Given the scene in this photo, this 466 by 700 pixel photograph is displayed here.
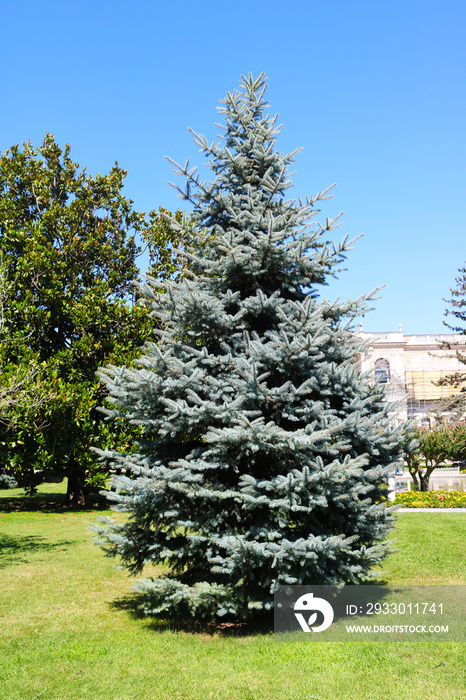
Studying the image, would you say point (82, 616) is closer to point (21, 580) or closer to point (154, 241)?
point (21, 580)

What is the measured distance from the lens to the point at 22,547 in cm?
1136

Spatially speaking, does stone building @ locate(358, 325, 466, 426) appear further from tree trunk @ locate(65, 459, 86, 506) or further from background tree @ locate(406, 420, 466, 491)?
tree trunk @ locate(65, 459, 86, 506)

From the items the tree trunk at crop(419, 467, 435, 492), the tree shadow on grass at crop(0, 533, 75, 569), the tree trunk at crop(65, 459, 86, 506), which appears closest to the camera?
the tree shadow on grass at crop(0, 533, 75, 569)

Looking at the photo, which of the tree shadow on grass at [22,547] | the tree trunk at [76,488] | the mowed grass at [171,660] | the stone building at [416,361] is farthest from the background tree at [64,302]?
the stone building at [416,361]

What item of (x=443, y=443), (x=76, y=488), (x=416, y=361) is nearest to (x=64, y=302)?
(x=76, y=488)

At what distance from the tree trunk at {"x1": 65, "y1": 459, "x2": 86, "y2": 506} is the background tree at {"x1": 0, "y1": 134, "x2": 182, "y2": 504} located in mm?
44

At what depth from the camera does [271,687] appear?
4.27 metres

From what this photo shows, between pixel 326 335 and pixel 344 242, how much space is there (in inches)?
58.3

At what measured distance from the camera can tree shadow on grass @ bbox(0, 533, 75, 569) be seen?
1002 centimetres

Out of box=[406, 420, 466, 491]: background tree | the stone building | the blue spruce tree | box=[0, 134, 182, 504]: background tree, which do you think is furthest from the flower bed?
the stone building

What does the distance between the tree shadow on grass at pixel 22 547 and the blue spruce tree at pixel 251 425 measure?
4667 millimetres

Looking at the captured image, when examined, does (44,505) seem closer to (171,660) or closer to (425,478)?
(425,478)

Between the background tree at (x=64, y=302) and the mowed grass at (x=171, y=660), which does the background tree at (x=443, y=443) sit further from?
the mowed grass at (x=171, y=660)

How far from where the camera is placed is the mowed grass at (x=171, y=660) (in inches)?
166
